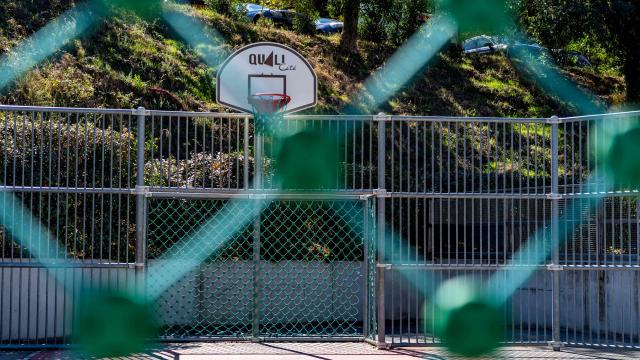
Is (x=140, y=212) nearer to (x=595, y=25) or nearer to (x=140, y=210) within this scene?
(x=140, y=210)

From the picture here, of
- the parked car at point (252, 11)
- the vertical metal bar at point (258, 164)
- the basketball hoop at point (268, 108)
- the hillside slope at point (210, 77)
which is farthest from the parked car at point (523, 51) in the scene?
the vertical metal bar at point (258, 164)

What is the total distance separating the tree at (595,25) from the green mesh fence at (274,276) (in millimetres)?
9942

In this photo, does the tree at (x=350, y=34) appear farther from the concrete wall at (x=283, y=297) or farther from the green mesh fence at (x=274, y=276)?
the concrete wall at (x=283, y=297)

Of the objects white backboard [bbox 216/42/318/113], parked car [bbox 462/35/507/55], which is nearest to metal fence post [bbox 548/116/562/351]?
white backboard [bbox 216/42/318/113]

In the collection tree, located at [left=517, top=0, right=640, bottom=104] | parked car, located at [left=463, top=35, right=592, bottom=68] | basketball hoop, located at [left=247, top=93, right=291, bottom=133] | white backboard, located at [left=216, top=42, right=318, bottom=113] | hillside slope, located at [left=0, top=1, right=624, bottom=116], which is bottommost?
basketball hoop, located at [left=247, top=93, right=291, bottom=133]

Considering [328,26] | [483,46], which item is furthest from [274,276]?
[328,26]

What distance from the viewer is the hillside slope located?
54.0 feet

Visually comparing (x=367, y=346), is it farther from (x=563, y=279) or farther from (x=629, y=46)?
(x=629, y=46)

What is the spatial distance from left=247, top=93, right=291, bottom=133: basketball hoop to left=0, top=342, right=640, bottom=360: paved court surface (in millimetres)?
2293

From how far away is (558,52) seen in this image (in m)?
25.0

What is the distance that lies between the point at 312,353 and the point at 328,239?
3533 millimetres

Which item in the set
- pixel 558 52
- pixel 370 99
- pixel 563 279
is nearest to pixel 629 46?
pixel 558 52

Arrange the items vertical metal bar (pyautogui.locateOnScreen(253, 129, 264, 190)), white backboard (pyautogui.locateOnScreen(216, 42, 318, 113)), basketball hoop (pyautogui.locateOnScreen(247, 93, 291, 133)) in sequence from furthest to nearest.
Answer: white backboard (pyautogui.locateOnScreen(216, 42, 318, 113)) → basketball hoop (pyautogui.locateOnScreen(247, 93, 291, 133)) → vertical metal bar (pyautogui.locateOnScreen(253, 129, 264, 190))

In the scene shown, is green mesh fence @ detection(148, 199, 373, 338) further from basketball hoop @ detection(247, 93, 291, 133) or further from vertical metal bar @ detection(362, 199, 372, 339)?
basketball hoop @ detection(247, 93, 291, 133)
